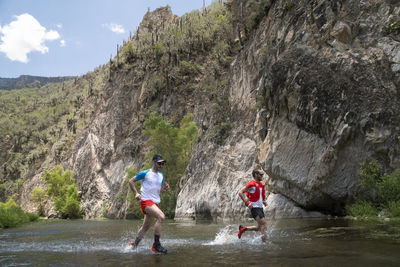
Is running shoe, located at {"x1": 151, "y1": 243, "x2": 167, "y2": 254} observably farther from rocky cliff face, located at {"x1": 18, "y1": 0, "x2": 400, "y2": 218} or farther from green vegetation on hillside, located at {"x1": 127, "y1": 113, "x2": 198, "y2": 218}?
green vegetation on hillside, located at {"x1": 127, "y1": 113, "x2": 198, "y2": 218}

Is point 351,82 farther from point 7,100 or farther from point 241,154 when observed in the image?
point 7,100

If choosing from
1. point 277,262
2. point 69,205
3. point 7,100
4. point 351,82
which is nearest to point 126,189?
point 69,205

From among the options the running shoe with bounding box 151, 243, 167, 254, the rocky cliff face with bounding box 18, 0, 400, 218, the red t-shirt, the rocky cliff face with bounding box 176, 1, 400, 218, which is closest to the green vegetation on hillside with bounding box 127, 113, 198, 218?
the rocky cliff face with bounding box 18, 0, 400, 218

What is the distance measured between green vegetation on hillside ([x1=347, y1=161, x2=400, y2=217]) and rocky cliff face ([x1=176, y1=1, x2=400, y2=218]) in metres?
0.59

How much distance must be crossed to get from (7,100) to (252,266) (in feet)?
511

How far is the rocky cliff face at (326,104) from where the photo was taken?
49.5 feet

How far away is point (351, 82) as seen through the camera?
15.9 m

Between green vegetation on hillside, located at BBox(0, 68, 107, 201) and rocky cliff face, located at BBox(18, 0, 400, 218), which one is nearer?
rocky cliff face, located at BBox(18, 0, 400, 218)

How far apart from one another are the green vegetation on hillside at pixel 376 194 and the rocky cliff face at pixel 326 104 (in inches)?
23.1

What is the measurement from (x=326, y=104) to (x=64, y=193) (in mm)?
55036

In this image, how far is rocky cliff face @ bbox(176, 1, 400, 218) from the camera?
15078 millimetres

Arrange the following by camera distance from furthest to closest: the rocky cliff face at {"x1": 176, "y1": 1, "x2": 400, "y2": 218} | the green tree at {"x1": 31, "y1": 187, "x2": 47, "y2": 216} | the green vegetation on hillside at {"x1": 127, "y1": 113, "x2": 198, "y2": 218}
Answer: the green tree at {"x1": 31, "y1": 187, "x2": 47, "y2": 216}
the green vegetation on hillside at {"x1": 127, "y1": 113, "x2": 198, "y2": 218}
the rocky cliff face at {"x1": 176, "y1": 1, "x2": 400, "y2": 218}

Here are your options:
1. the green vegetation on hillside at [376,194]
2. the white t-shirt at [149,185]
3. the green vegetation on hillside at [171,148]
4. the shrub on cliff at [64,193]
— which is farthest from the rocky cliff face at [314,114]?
the shrub on cliff at [64,193]

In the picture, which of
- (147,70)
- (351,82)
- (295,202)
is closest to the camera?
(351,82)
